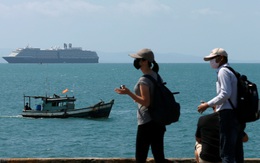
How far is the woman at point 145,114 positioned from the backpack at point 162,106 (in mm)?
48

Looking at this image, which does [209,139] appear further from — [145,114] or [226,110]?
[145,114]

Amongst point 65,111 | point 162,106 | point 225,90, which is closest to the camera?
point 225,90

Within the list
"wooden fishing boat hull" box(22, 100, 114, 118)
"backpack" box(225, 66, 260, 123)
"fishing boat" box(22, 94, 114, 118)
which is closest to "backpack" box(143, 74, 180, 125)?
"backpack" box(225, 66, 260, 123)

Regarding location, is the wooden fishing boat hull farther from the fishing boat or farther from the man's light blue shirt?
the man's light blue shirt

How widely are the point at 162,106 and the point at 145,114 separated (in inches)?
7.6

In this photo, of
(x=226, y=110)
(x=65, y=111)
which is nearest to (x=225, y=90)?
(x=226, y=110)

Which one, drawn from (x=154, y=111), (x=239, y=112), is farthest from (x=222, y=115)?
(x=154, y=111)

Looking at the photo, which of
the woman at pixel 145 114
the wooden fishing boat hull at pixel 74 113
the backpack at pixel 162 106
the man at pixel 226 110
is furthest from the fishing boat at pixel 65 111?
the man at pixel 226 110

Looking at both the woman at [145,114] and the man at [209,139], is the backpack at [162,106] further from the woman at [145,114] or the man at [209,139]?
the man at [209,139]

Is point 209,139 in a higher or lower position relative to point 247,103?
lower

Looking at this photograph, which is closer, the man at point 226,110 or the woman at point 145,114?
the man at point 226,110

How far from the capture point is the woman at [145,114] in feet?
20.8

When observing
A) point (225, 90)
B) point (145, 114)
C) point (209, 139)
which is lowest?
point (209, 139)

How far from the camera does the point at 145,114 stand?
6418mm
